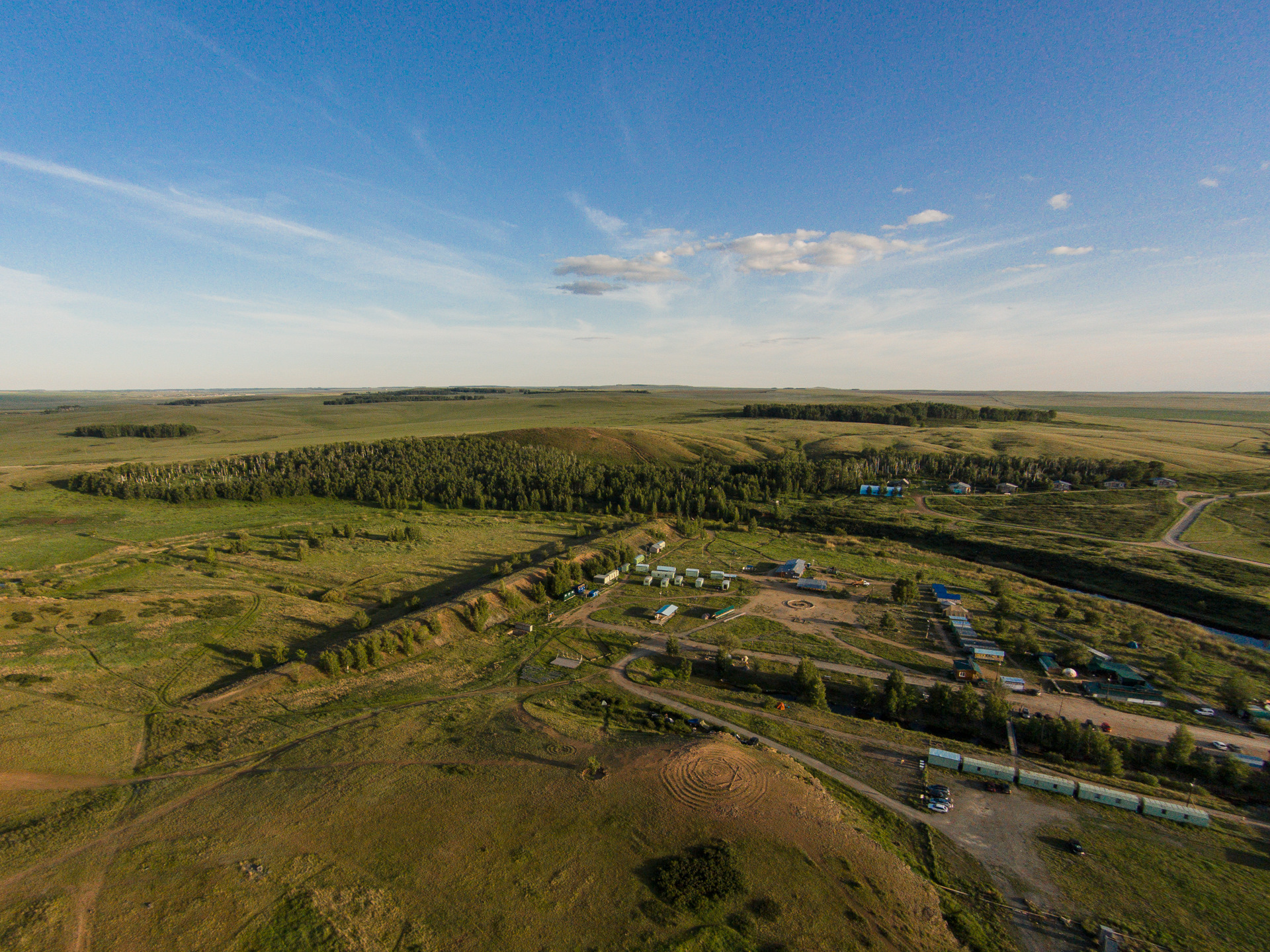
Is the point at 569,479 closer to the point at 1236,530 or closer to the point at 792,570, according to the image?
the point at 792,570

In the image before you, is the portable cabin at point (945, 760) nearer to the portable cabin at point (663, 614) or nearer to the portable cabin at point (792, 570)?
the portable cabin at point (663, 614)

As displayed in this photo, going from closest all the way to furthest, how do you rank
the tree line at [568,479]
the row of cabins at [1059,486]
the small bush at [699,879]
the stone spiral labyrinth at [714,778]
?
the small bush at [699,879], the stone spiral labyrinth at [714,778], the row of cabins at [1059,486], the tree line at [568,479]

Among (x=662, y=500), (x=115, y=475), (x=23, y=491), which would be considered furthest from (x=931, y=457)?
(x=23, y=491)

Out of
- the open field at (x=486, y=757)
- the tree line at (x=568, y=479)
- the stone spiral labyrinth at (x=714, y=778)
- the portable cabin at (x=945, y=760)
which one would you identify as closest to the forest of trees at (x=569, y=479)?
the tree line at (x=568, y=479)

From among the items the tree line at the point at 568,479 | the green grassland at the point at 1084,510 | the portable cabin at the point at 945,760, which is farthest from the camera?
the tree line at the point at 568,479

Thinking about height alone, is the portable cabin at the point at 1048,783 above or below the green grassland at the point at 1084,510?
below

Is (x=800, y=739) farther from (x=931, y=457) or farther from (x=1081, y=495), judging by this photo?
(x=931, y=457)

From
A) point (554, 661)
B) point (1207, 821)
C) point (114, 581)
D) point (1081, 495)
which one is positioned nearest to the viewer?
point (1207, 821)
